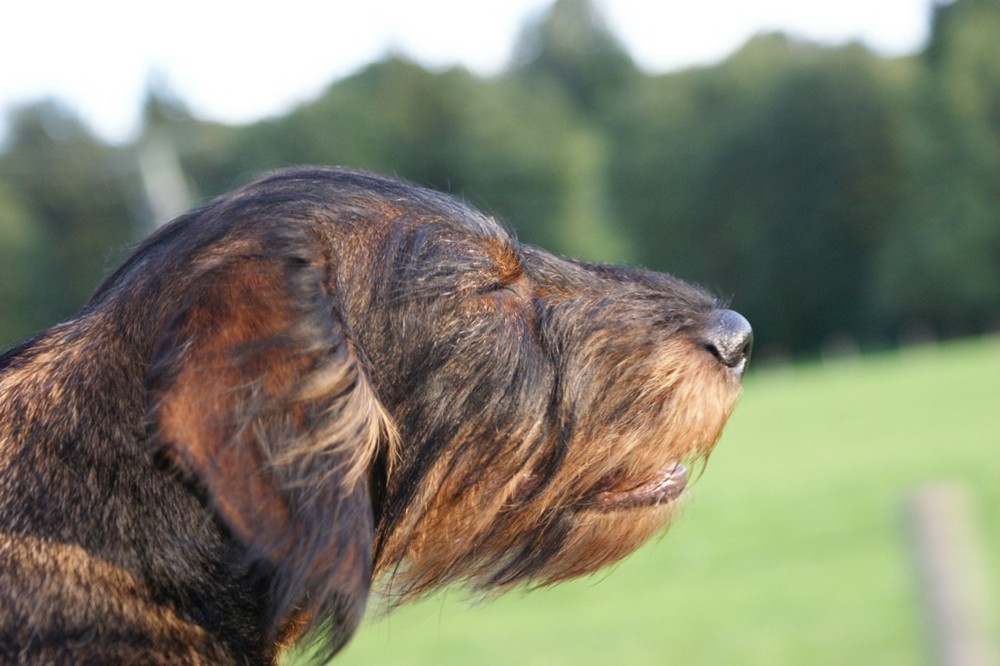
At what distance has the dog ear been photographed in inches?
102

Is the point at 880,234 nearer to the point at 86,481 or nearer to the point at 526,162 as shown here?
the point at 526,162

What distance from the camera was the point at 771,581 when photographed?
1460 cm

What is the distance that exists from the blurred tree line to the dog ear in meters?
60.3

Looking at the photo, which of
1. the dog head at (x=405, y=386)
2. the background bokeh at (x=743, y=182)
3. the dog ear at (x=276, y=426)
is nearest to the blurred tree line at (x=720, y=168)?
the background bokeh at (x=743, y=182)

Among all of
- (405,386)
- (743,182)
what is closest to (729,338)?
(405,386)

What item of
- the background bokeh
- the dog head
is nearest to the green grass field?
the dog head

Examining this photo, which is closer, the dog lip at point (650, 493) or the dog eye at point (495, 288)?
the dog eye at point (495, 288)

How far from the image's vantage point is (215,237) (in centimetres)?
309

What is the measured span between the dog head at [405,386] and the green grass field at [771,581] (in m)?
0.53

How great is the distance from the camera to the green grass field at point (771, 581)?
11.4 m

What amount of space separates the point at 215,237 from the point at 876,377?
140 feet

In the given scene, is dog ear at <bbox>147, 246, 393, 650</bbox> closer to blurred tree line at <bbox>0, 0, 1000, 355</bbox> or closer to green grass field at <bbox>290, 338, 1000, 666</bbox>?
green grass field at <bbox>290, 338, 1000, 666</bbox>

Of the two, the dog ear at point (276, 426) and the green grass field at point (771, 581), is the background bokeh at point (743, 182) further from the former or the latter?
the dog ear at point (276, 426)

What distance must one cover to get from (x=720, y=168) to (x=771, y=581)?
232 feet
